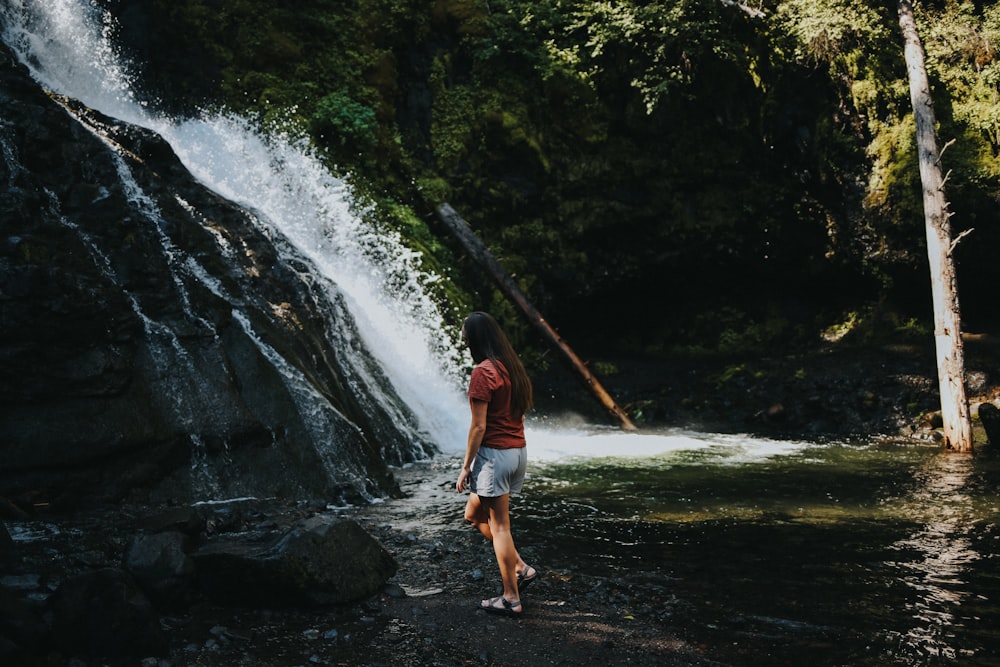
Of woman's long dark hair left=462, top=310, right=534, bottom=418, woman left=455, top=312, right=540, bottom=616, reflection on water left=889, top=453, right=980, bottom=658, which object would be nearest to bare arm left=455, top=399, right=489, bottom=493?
woman left=455, top=312, right=540, bottom=616

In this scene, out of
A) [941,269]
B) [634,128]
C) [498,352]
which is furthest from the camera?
[634,128]

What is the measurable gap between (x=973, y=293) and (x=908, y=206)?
2876mm

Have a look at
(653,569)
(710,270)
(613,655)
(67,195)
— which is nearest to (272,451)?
(67,195)

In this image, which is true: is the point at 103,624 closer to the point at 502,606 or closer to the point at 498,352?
the point at 502,606

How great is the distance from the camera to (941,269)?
12.9 meters

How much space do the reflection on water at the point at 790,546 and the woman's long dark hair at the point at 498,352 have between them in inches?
65.5

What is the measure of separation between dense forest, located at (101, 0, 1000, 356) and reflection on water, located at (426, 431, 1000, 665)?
762cm

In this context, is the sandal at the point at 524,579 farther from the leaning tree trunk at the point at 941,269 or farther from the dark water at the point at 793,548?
the leaning tree trunk at the point at 941,269

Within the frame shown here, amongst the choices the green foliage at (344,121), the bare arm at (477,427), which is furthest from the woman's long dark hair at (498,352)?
the green foliage at (344,121)

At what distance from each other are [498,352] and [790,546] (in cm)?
358

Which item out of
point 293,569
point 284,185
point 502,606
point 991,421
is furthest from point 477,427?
point 284,185

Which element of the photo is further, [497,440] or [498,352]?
[498,352]

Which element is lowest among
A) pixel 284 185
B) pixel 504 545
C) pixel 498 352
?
pixel 504 545

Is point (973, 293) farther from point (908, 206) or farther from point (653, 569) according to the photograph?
point (653, 569)
